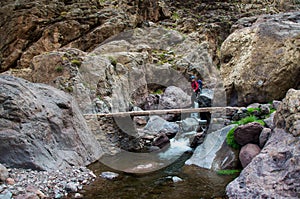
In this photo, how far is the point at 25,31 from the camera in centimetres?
2473

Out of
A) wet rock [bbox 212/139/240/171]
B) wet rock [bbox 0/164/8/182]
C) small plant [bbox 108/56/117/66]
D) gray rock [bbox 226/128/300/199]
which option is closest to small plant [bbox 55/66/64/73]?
small plant [bbox 108/56/117/66]

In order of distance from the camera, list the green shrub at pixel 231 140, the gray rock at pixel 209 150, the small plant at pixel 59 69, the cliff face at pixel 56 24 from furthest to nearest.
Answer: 1. the cliff face at pixel 56 24
2. the small plant at pixel 59 69
3. the gray rock at pixel 209 150
4. the green shrub at pixel 231 140

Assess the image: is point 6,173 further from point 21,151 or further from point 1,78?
point 1,78

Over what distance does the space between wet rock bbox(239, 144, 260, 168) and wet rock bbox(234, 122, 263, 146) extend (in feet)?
1.00

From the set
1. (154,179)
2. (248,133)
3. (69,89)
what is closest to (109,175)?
(154,179)

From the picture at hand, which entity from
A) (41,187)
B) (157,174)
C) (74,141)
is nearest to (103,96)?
(74,141)

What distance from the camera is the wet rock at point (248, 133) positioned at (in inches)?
343

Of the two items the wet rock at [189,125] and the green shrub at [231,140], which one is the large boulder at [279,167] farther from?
the wet rock at [189,125]

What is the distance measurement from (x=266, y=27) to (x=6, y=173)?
45.7 feet

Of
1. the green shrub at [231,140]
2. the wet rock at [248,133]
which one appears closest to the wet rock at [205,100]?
the green shrub at [231,140]

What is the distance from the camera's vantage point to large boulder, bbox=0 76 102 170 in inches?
317

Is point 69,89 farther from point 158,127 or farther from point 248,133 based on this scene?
point 248,133

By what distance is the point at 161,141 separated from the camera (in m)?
14.2

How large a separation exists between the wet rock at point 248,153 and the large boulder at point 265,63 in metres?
5.37
